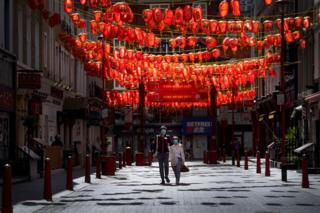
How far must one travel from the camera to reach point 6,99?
32375mm

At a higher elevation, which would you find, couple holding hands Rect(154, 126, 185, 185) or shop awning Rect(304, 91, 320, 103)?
shop awning Rect(304, 91, 320, 103)

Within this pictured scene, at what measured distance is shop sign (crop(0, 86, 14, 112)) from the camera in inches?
1242

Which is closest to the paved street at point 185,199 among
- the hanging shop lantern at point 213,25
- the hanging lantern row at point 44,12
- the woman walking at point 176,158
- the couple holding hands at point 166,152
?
the woman walking at point 176,158

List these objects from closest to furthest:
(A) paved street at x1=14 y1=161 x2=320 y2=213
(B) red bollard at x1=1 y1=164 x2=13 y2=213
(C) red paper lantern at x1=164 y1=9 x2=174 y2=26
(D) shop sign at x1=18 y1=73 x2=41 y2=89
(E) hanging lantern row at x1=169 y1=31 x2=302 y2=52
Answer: (B) red bollard at x1=1 y1=164 x2=13 y2=213
(A) paved street at x1=14 y1=161 x2=320 y2=213
(C) red paper lantern at x1=164 y1=9 x2=174 y2=26
(D) shop sign at x1=18 y1=73 x2=41 y2=89
(E) hanging lantern row at x1=169 y1=31 x2=302 y2=52

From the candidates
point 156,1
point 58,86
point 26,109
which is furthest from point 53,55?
point 156,1

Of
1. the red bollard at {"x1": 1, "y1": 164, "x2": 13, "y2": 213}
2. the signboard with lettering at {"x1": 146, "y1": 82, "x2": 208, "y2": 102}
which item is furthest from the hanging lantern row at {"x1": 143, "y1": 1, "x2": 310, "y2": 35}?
the signboard with lettering at {"x1": 146, "y1": 82, "x2": 208, "y2": 102}

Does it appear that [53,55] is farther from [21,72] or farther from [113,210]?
[113,210]

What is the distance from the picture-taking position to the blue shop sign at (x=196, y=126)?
309 feet

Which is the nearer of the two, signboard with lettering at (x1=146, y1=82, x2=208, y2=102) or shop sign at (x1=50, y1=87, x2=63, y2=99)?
shop sign at (x1=50, y1=87, x2=63, y2=99)

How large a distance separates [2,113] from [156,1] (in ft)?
185

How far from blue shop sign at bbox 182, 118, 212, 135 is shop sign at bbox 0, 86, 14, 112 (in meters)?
61.6

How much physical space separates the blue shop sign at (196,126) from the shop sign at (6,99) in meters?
61.6

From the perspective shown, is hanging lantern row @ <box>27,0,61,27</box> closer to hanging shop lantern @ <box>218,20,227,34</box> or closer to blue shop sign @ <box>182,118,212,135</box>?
hanging shop lantern @ <box>218,20,227,34</box>

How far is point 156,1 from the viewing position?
3447 inches
